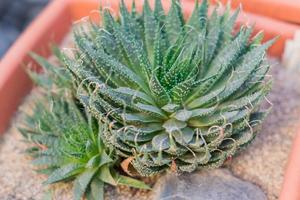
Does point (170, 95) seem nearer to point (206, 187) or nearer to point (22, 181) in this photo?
point (206, 187)

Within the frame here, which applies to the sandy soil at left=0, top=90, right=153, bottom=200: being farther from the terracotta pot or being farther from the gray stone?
the terracotta pot

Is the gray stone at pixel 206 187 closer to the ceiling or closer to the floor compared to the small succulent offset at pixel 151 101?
closer to the floor

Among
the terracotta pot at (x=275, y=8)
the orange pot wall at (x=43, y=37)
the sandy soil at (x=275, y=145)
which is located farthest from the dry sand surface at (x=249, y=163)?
the terracotta pot at (x=275, y=8)

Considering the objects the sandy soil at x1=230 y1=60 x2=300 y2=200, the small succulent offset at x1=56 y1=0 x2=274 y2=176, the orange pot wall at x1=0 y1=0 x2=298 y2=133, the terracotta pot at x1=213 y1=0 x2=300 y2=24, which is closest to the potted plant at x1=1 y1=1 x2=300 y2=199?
the small succulent offset at x1=56 y1=0 x2=274 y2=176

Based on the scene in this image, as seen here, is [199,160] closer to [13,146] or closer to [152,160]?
[152,160]

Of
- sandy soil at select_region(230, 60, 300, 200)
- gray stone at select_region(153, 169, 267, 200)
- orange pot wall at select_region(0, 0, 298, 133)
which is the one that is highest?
orange pot wall at select_region(0, 0, 298, 133)

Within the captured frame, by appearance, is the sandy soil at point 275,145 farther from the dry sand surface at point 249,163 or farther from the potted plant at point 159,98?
the potted plant at point 159,98
